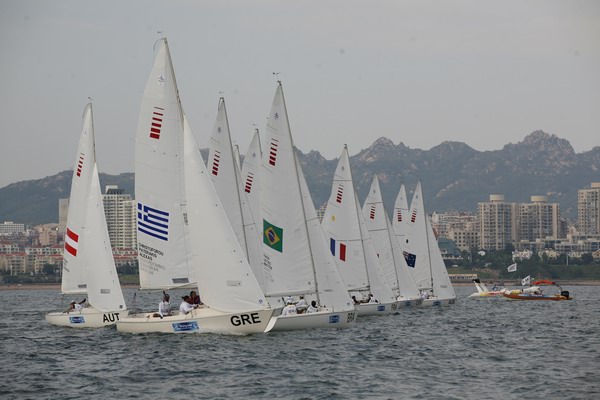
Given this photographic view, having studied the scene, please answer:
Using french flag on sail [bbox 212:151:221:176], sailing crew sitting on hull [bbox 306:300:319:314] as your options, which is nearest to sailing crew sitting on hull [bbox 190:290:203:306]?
sailing crew sitting on hull [bbox 306:300:319:314]

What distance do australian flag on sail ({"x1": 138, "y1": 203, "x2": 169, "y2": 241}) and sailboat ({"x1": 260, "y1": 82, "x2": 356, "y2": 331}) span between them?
5.08 m

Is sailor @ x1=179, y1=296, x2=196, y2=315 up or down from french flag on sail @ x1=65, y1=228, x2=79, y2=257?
down

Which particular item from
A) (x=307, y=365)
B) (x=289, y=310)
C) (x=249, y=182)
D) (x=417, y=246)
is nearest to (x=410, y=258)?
(x=417, y=246)

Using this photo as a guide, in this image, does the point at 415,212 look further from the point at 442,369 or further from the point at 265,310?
the point at 442,369

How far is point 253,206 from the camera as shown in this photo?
2184 inches

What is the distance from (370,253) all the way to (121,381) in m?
33.4

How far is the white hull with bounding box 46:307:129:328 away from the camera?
4822cm

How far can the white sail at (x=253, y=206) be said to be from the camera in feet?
158

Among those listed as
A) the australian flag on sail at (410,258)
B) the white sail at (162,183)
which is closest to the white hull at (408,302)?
the australian flag on sail at (410,258)

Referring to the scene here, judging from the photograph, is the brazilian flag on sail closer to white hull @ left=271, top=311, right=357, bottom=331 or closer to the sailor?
white hull @ left=271, top=311, right=357, bottom=331

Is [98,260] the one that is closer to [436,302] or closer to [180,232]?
[180,232]

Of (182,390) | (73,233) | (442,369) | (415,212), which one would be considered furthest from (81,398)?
(415,212)

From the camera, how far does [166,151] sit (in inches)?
1683

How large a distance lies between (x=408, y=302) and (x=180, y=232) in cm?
3100
